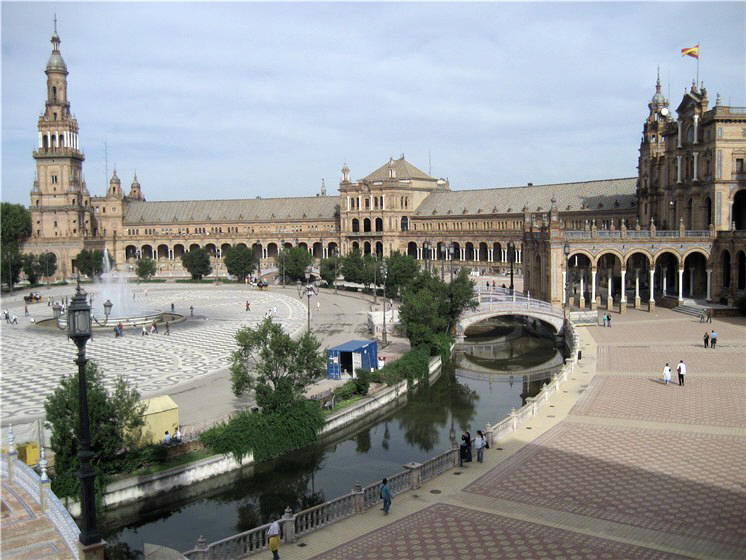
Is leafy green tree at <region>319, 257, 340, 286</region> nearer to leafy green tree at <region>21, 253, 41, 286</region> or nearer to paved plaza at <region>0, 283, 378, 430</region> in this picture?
paved plaza at <region>0, 283, 378, 430</region>

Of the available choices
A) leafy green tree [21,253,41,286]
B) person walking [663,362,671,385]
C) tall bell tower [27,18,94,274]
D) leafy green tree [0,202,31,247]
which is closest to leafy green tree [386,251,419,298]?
person walking [663,362,671,385]

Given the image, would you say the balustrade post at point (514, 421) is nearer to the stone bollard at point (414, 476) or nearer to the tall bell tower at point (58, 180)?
the stone bollard at point (414, 476)

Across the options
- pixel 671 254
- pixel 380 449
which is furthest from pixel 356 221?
pixel 380 449

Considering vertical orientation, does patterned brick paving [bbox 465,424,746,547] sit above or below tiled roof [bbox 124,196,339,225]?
below

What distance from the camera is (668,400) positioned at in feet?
110

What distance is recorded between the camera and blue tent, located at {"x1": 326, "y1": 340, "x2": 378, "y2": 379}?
41969mm

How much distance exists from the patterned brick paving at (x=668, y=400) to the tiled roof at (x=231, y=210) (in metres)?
105

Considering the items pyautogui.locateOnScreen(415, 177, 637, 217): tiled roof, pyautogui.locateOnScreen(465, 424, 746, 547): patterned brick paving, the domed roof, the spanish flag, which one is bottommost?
pyautogui.locateOnScreen(465, 424, 746, 547): patterned brick paving

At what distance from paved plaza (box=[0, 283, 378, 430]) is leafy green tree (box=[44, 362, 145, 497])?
542cm

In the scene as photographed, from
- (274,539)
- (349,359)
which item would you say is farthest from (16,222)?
(274,539)

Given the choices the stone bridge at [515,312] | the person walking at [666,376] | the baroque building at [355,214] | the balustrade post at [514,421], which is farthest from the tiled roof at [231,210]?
the balustrade post at [514,421]

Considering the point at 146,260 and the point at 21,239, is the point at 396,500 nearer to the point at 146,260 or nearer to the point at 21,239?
the point at 146,260

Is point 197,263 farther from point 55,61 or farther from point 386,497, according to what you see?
point 386,497

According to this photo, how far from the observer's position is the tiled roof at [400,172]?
13162 centimetres
